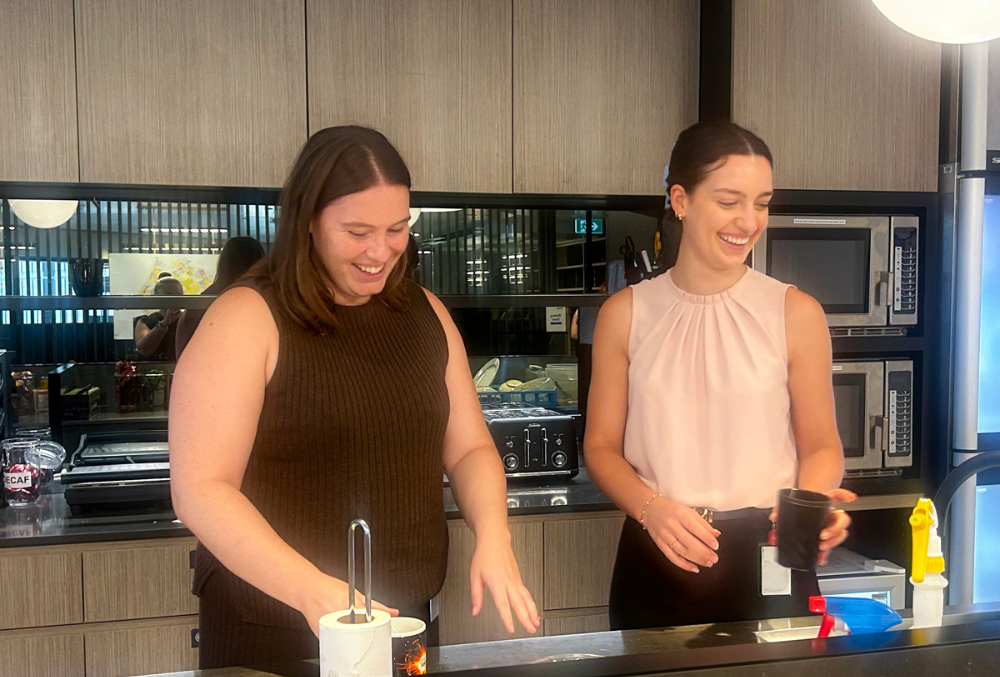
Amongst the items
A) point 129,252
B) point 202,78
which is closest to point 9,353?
point 129,252

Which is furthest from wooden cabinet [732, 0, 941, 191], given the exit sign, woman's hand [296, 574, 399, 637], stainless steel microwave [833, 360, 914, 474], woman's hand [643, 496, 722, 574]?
woman's hand [296, 574, 399, 637]

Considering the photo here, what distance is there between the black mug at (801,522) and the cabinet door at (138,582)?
174 centimetres

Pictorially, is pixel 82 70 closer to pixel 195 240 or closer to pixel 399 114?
pixel 195 240

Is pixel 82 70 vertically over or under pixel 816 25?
under

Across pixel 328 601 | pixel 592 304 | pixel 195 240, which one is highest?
pixel 195 240

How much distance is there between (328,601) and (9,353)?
7.84ft

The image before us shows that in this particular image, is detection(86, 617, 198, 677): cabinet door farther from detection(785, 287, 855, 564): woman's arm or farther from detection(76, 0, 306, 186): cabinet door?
detection(785, 287, 855, 564): woman's arm

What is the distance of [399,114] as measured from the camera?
2715mm

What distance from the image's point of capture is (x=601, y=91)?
2.85 meters

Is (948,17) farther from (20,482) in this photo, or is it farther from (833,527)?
(20,482)

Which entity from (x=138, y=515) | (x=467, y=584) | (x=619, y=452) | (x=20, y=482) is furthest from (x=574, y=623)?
(x=20, y=482)

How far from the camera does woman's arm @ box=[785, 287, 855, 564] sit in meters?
1.58

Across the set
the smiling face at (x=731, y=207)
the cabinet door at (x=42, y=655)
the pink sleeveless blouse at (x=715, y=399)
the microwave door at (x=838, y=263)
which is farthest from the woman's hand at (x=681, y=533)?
the cabinet door at (x=42, y=655)

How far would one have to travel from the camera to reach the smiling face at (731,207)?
161 centimetres
